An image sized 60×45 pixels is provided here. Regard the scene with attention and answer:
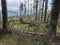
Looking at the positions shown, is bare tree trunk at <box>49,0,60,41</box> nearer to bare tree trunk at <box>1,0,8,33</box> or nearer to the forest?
the forest

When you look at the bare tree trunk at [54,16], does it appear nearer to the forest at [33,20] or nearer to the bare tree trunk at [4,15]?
the forest at [33,20]

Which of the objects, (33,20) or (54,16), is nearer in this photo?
(54,16)

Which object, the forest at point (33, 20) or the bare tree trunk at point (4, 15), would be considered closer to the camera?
the forest at point (33, 20)

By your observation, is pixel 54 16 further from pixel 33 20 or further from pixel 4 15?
pixel 4 15

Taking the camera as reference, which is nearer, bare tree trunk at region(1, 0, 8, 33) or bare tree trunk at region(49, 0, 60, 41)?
bare tree trunk at region(49, 0, 60, 41)

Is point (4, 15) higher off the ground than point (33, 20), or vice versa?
point (4, 15)

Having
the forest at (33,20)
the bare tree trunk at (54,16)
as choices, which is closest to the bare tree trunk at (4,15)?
the forest at (33,20)

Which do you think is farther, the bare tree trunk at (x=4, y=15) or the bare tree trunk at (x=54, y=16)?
the bare tree trunk at (x=4, y=15)

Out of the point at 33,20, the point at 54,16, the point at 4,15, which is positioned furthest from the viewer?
the point at 4,15

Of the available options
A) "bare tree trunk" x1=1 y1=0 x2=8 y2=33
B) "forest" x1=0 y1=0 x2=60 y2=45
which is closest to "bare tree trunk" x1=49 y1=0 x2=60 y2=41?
"forest" x1=0 y1=0 x2=60 y2=45

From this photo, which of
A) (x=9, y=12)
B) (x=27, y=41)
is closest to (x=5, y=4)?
(x=9, y=12)

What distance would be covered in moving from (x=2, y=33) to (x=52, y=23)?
6.97 ft

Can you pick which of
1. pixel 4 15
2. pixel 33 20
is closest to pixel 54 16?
pixel 33 20

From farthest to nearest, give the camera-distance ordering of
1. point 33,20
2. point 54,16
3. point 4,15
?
1. point 4,15
2. point 33,20
3. point 54,16
